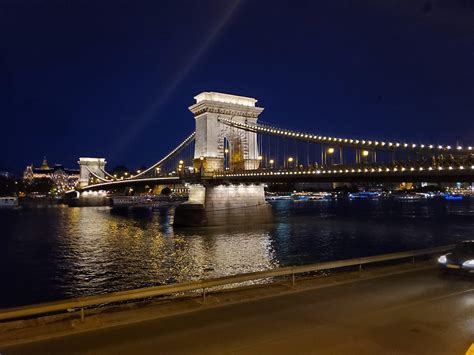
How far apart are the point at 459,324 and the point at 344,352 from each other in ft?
9.51

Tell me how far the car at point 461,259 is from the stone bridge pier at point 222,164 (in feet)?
125

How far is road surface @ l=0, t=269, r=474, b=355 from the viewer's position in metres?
7.29

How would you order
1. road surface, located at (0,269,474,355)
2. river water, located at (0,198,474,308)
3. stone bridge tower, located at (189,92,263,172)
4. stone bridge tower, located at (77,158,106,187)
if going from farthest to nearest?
1. stone bridge tower, located at (77,158,106,187)
2. stone bridge tower, located at (189,92,263,172)
3. river water, located at (0,198,474,308)
4. road surface, located at (0,269,474,355)

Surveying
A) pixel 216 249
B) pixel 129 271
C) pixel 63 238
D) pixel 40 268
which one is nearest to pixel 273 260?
pixel 216 249

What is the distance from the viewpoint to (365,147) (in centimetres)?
3528

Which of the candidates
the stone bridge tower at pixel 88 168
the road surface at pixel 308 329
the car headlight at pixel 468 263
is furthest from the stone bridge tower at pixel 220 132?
the stone bridge tower at pixel 88 168

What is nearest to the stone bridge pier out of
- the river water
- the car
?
the river water

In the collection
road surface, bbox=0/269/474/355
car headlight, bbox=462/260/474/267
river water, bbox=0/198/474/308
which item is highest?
car headlight, bbox=462/260/474/267

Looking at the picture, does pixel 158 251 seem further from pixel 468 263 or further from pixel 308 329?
pixel 308 329

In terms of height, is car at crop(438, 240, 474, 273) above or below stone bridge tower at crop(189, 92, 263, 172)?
below

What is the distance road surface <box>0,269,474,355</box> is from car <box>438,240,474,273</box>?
7.04 ft

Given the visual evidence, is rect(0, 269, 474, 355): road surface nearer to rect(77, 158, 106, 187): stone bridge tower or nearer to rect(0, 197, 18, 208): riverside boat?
rect(0, 197, 18, 208): riverside boat

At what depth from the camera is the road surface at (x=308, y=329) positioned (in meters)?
7.29

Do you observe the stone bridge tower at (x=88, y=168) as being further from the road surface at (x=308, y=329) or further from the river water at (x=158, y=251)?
the road surface at (x=308, y=329)
